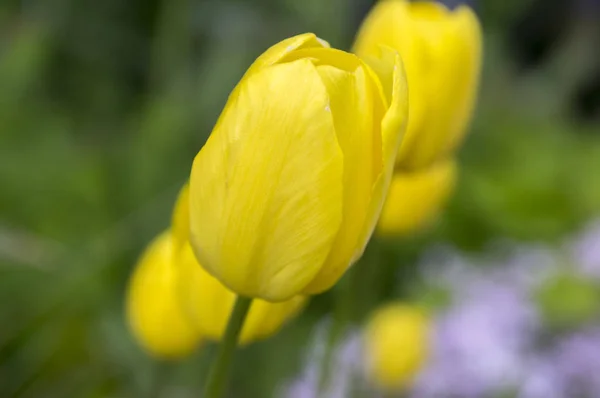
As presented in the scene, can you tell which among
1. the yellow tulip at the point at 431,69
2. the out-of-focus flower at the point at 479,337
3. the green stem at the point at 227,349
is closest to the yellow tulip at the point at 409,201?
the yellow tulip at the point at 431,69

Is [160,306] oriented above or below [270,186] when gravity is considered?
below

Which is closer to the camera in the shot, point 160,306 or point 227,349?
point 227,349

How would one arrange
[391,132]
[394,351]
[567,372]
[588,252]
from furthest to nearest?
[588,252]
[567,372]
[394,351]
[391,132]

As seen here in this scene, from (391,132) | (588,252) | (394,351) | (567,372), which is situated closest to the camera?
(391,132)

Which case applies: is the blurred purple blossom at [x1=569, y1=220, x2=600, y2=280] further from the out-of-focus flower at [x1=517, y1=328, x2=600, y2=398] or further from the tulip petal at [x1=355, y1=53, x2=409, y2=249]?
the tulip petal at [x1=355, y1=53, x2=409, y2=249]

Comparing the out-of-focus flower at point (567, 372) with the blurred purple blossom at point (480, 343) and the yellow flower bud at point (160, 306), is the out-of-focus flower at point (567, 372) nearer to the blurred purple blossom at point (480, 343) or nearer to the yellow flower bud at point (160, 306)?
the blurred purple blossom at point (480, 343)

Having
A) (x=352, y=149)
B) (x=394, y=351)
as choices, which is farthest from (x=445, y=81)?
(x=394, y=351)

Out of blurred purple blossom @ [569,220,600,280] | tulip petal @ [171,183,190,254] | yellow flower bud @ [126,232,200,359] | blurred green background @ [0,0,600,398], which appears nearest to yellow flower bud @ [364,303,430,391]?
blurred green background @ [0,0,600,398]

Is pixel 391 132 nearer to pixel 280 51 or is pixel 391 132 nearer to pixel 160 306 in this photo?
pixel 280 51

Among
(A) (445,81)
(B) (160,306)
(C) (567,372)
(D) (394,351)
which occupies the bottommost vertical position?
(C) (567,372)
